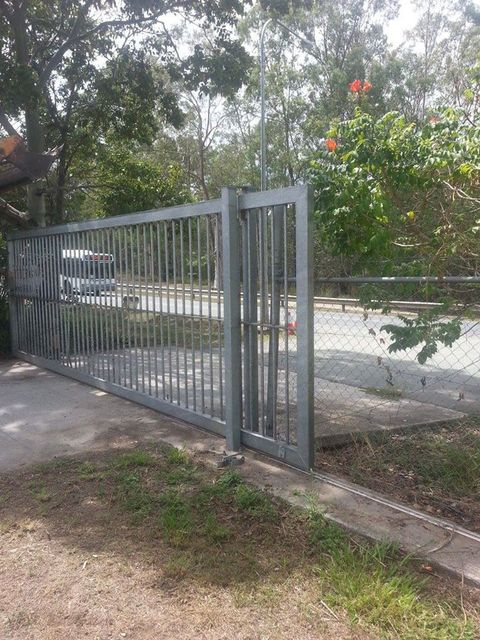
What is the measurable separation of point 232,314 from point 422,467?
192cm

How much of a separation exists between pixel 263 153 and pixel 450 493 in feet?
43.1

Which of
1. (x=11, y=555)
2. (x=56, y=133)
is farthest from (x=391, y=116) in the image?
(x=56, y=133)

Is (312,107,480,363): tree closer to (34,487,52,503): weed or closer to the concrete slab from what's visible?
the concrete slab

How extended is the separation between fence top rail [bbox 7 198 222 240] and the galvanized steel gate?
0.02 metres

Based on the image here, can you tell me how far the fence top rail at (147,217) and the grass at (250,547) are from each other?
2.15 m

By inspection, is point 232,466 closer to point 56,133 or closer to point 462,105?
point 462,105

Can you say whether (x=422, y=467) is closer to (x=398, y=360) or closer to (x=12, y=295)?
(x=398, y=360)

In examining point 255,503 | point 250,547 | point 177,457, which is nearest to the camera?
point 250,547

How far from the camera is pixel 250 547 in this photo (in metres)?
3.52

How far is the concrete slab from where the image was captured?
3.50m

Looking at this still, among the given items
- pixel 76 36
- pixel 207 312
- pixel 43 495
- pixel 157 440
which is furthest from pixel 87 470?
pixel 76 36

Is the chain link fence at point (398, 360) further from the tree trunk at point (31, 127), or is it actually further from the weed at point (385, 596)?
the tree trunk at point (31, 127)

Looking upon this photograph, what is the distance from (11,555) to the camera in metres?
3.54

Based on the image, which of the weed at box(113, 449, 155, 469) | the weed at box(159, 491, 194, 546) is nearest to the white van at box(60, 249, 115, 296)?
the weed at box(113, 449, 155, 469)
